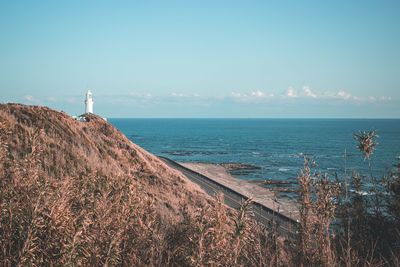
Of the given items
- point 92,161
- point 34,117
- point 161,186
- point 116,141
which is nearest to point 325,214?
point 92,161

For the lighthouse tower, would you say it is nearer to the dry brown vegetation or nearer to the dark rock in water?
the dark rock in water

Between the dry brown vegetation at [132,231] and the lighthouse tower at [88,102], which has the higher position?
the lighthouse tower at [88,102]

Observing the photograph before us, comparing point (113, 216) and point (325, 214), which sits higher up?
point (325, 214)

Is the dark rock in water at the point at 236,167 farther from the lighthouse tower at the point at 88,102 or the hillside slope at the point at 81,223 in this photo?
the hillside slope at the point at 81,223

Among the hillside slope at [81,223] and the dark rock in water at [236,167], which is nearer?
the hillside slope at [81,223]

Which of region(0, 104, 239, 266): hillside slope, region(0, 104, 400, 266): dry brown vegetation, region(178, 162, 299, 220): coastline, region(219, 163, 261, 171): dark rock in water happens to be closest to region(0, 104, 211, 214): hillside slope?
region(0, 104, 239, 266): hillside slope

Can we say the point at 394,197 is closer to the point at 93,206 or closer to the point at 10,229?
the point at 93,206

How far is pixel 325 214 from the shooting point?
3.67m

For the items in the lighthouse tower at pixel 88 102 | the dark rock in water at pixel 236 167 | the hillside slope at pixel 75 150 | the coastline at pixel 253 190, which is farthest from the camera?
the dark rock in water at pixel 236 167

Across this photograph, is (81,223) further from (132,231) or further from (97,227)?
(132,231)

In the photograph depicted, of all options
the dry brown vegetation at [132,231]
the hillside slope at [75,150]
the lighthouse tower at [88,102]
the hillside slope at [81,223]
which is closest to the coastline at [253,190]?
the hillside slope at [75,150]

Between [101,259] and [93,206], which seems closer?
[101,259]

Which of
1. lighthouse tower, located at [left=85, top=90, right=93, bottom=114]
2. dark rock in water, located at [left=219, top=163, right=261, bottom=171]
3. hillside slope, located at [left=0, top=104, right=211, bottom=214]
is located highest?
lighthouse tower, located at [left=85, top=90, right=93, bottom=114]

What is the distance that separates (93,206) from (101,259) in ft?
3.56
